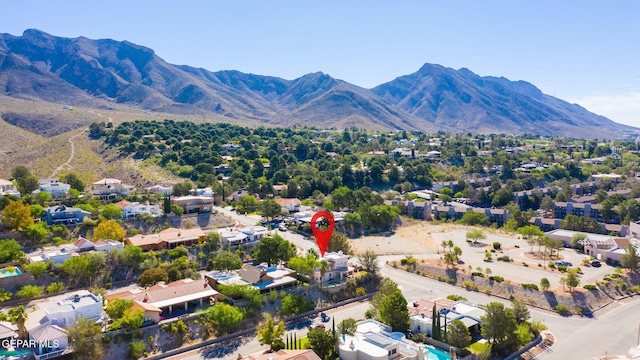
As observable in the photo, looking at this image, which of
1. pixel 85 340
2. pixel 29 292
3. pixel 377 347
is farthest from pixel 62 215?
pixel 377 347

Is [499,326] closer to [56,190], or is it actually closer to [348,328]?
[348,328]

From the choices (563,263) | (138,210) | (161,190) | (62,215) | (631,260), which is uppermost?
(161,190)

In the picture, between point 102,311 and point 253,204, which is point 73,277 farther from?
point 253,204

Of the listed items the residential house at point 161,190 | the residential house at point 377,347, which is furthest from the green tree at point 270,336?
the residential house at point 161,190

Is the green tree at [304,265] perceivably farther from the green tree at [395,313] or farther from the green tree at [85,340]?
the green tree at [85,340]

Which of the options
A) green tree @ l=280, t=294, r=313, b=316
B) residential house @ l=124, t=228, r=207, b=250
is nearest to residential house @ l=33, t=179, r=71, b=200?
residential house @ l=124, t=228, r=207, b=250

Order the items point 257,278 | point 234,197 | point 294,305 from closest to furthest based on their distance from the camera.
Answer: point 294,305 → point 257,278 → point 234,197
